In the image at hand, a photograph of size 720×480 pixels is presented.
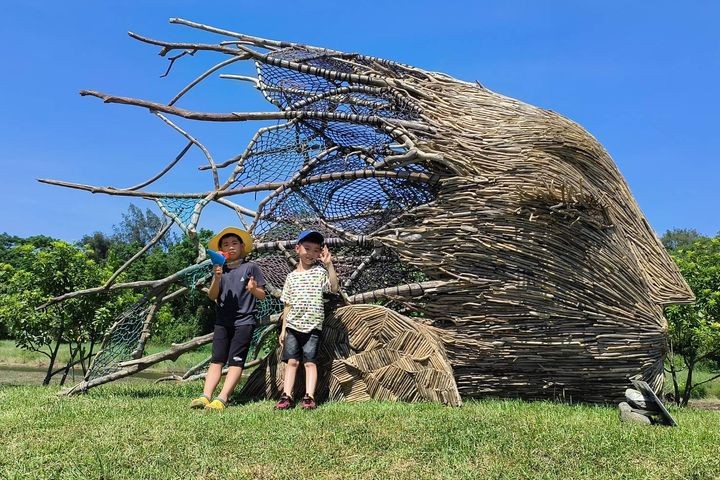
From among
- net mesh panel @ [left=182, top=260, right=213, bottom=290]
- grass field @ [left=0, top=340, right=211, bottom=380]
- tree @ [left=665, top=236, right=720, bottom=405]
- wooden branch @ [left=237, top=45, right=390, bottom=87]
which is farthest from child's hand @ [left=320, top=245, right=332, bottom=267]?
grass field @ [left=0, top=340, right=211, bottom=380]

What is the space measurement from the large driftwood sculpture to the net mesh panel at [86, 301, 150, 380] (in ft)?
0.06

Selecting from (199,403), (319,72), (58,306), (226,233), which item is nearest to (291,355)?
(199,403)

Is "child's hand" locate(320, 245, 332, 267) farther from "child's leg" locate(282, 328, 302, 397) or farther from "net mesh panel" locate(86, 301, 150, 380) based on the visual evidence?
"net mesh panel" locate(86, 301, 150, 380)

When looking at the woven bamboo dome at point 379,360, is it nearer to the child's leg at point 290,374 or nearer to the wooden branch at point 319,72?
the child's leg at point 290,374

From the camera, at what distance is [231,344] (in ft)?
18.6

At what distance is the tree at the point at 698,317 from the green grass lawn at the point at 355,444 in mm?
5972

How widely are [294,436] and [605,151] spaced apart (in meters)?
4.43

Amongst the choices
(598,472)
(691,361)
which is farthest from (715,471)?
(691,361)

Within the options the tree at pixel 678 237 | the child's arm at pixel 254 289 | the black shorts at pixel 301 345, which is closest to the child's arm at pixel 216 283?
the child's arm at pixel 254 289

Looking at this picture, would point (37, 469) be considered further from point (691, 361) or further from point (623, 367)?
point (691, 361)

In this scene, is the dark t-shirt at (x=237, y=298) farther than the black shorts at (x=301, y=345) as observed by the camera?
Yes

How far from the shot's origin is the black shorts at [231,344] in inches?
220

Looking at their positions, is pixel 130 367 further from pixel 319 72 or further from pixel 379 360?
pixel 319 72

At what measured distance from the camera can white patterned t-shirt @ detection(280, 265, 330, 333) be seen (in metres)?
5.43
